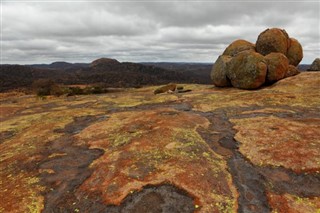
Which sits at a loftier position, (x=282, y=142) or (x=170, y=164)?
(x=282, y=142)

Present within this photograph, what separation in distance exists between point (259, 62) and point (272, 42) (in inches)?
333

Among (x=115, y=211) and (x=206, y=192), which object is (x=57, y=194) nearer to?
(x=115, y=211)

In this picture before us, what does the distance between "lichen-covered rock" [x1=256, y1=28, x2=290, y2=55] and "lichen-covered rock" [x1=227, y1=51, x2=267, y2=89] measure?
21.2ft

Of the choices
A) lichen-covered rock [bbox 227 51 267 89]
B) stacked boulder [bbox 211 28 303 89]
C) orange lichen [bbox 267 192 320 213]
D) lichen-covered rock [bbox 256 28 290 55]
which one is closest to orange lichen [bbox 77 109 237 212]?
orange lichen [bbox 267 192 320 213]

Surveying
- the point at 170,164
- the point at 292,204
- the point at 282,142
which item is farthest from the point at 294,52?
the point at 292,204

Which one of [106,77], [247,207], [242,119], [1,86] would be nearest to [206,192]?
[247,207]

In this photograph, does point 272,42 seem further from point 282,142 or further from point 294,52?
point 282,142

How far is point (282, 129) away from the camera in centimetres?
1994

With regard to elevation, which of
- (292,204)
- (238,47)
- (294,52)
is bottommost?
(292,204)

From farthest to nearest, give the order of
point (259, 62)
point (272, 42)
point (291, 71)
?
point (272, 42)
point (291, 71)
point (259, 62)

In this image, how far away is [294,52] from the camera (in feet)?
159

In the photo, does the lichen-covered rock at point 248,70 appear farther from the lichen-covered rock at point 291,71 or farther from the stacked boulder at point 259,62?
the lichen-covered rock at point 291,71

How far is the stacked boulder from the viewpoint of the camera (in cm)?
4047

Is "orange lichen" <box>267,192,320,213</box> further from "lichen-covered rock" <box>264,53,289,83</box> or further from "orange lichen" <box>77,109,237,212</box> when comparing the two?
"lichen-covered rock" <box>264,53,289,83</box>
